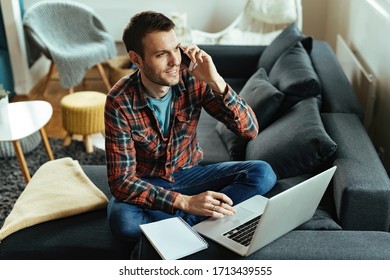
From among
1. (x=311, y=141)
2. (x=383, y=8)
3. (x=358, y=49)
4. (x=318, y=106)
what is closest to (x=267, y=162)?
(x=311, y=141)

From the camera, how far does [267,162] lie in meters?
2.14

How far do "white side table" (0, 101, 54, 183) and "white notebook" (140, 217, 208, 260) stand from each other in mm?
1325

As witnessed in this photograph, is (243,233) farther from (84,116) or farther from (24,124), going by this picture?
(84,116)

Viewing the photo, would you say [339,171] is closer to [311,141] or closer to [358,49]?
[311,141]

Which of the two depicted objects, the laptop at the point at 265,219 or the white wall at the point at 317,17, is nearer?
the laptop at the point at 265,219

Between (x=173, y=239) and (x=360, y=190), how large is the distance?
24.2 inches

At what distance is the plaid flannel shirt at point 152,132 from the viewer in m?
1.79

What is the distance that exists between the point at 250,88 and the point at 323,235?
1.16 metres

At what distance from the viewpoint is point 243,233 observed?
1.60 m

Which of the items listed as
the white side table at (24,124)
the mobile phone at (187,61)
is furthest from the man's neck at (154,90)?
the white side table at (24,124)

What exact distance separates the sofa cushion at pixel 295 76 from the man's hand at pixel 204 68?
63 cm

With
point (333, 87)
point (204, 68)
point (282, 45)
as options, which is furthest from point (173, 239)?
point (282, 45)

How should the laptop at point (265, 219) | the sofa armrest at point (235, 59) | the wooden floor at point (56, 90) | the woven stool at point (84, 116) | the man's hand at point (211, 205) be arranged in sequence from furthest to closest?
A: the wooden floor at point (56, 90), the sofa armrest at point (235, 59), the woven stool at point (84, 116), the man's hand at point (211, 205), the laptop at point (265, 219)

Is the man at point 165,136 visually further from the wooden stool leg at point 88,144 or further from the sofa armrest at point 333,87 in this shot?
the wooden stool leg at point 88,144
